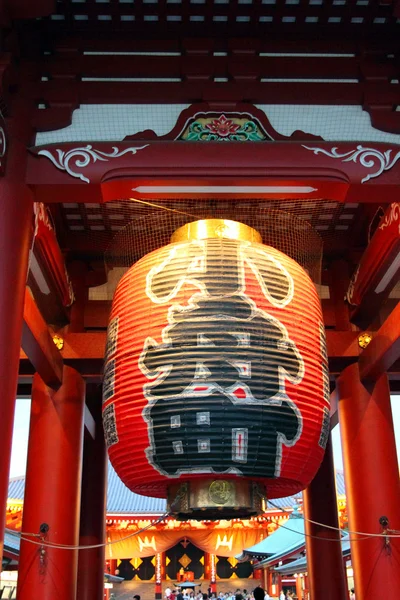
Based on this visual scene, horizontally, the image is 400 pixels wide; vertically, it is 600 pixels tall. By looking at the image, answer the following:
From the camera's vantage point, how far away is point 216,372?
3.57 meters

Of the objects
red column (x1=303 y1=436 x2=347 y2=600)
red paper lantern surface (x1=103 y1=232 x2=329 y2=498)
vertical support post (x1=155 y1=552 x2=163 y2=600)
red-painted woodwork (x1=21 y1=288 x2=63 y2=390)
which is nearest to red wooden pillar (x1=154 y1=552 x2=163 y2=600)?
vertical support post (x1=155 y1=552 x2=163 y2=600)

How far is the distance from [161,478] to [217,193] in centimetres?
219

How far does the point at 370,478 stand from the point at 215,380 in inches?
160

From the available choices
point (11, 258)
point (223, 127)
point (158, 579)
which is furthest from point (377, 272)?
point (158, 579)

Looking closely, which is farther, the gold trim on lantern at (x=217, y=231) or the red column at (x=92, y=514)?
the red column at (x=92, y=514)

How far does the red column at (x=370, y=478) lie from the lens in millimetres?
6500

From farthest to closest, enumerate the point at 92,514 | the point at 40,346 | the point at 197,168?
the point at 92,514 → the point at 40,346 → the point at 197,168

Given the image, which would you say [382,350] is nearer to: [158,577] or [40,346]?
[40,346]

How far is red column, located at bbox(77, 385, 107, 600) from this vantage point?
9781mm

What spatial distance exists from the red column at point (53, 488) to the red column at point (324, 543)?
4.03 meters

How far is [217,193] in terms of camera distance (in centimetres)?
483

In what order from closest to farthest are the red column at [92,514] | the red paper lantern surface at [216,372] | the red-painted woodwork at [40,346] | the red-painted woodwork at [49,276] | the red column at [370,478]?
the red paper lantern surface at [216,372]
the red-painted woodwork at [40,346]
the red-painted woodwork at [49,276]
the red column at [370,478]
the red column at [92,514]

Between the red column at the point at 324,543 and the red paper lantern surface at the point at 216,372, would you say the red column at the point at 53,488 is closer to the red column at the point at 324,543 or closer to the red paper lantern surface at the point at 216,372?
the red paper lantern surface at the point at 216,372

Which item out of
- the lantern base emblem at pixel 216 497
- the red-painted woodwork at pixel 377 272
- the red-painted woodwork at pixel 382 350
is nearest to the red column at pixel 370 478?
the red-painted woodwork at pixel 382 350
